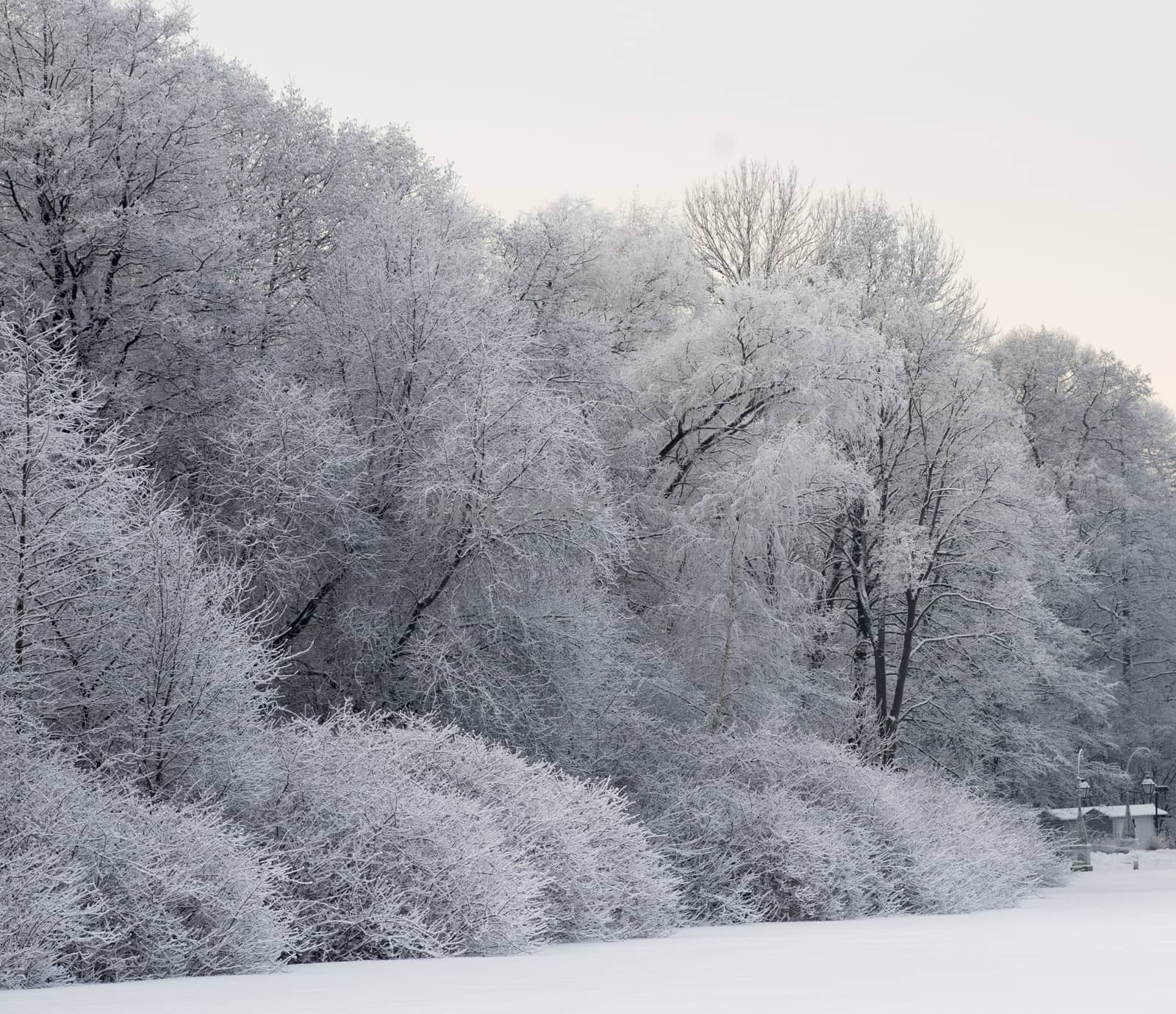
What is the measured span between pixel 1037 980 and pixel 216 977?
5.03m

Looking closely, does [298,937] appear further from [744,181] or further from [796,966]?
[744,181]

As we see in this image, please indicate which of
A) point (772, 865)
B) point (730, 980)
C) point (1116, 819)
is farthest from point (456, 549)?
point (1116, 819)

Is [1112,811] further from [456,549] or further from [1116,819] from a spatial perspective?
[456,549]

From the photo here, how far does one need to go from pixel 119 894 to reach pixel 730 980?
3.88 metres

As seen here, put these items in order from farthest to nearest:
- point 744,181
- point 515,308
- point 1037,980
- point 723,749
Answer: point 744,181 → point 515,308 → point 723,749 → point 1037,980

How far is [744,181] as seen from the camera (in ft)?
110

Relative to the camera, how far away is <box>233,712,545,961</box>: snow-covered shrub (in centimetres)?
1075

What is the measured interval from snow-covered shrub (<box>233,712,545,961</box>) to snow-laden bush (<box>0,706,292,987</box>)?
0.54m

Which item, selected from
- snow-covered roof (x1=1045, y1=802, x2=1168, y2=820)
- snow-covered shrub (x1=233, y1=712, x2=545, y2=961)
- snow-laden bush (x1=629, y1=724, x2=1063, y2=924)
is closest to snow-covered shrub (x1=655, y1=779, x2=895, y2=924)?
snow-laden bush (x1=629, y1=724, x2=1063, y2=924)

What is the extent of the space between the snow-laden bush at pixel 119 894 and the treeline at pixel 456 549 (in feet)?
0.13

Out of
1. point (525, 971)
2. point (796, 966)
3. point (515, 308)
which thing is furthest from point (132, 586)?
point (515, 308)

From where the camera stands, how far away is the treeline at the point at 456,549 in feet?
37.9

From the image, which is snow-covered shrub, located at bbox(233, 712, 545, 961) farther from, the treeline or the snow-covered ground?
the snow-covered ground

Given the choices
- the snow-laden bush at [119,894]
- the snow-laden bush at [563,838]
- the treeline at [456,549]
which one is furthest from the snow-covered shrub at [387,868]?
the snow-laden bush at [119,894]
